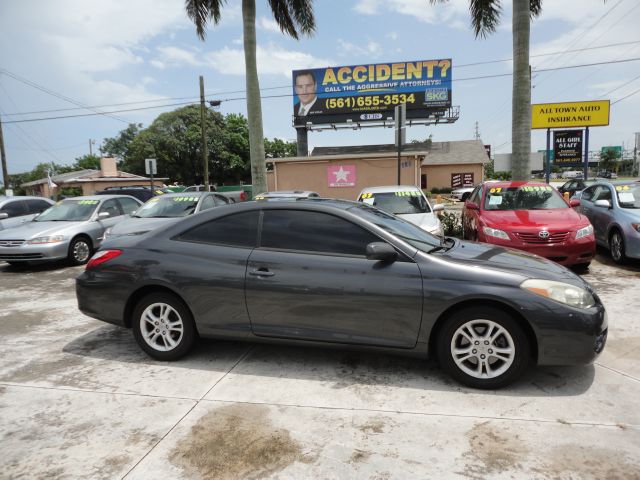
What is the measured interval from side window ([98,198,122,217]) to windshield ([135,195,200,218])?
131 cm

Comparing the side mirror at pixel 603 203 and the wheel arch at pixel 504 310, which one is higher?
the side mirror at pixel 603 203

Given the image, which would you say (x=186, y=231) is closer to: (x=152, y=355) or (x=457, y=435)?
(x=152, y=355)

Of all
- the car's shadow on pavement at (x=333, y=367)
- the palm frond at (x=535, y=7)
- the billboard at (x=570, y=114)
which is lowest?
the car's shadow on pavement at (x=333, y=367)

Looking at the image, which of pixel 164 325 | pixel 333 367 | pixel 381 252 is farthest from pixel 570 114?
pixel 164 325

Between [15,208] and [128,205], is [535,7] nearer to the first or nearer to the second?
[128,205]

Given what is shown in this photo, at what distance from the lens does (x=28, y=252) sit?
861cm

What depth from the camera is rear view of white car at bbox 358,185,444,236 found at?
8522 mm

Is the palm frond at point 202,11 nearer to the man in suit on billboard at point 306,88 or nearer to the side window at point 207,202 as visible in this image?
the side window at point 207,202

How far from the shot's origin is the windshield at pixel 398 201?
349 inches

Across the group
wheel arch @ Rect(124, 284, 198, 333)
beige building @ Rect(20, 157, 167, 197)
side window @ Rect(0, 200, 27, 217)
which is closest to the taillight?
wheel arch @ Rect(124, 284, 198, 333)

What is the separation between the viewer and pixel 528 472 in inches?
97.0

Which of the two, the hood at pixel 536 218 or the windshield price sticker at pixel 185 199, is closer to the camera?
the hood at pixel 536 218

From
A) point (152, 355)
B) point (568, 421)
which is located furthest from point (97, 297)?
point (568, 421)

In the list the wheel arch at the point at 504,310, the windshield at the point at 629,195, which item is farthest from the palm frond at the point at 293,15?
the wheel arch at the point at 504,310
